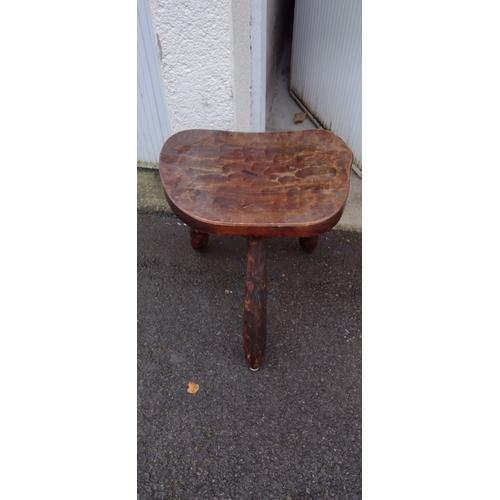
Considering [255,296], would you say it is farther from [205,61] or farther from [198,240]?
[205,61]

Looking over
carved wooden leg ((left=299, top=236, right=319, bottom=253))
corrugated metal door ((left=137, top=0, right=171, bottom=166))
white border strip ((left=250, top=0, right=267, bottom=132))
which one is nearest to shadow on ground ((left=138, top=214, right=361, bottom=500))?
carved wooden leg ((left=299, top=236, right=319, bottom=253))

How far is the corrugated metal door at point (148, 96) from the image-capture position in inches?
54.4

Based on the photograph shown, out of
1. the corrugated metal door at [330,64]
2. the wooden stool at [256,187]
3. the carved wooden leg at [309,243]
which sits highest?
the corrugated metal door at [330,64]

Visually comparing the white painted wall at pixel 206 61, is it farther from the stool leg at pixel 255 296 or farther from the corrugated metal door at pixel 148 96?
the stool leg at pixel 255 296

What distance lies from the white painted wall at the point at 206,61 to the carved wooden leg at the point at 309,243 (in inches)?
18.3

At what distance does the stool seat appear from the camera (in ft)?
3.45

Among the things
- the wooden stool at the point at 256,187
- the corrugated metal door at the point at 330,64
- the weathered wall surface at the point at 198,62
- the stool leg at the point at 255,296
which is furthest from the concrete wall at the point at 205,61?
the stool leg at the point at 255,296

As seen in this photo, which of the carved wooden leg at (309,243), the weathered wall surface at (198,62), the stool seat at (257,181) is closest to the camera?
the stool seat at (257,181)

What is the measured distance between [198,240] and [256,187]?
0.44m

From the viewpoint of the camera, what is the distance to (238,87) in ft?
4.88

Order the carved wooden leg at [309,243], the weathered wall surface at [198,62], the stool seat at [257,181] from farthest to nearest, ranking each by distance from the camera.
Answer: the carved wooden leg at [309,243]
the weathered wall surface at [198,62]
the stool seat at [257,181]

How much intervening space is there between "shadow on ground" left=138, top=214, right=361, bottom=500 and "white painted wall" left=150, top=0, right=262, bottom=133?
1.40 ft

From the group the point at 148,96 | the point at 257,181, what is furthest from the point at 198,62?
the point at 257,181

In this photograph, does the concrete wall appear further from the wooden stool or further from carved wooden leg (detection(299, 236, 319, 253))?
carved wooden leg (detection(299, 236, 319, 253))
